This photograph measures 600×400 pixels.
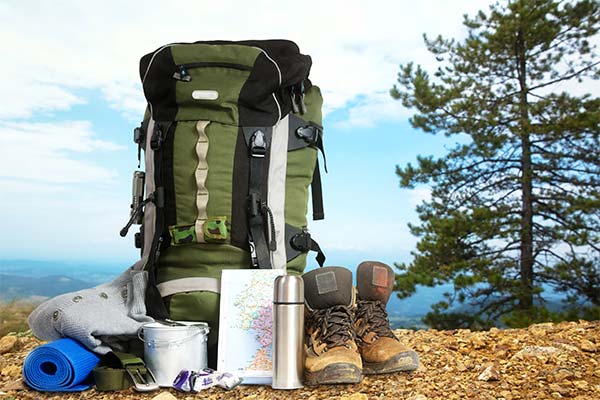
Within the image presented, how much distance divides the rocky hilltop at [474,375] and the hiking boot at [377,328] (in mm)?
74

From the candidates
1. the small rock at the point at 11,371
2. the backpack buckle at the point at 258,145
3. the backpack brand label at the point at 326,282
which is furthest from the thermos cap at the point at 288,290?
the small rock at the point at 11,371

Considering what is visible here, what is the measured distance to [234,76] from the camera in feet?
10.2

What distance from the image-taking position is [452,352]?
3383 millimetres

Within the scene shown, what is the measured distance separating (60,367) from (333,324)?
123 cm

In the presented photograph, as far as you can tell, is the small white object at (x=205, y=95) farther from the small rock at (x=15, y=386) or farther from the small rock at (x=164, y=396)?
the small rock at (x=15, y=386)

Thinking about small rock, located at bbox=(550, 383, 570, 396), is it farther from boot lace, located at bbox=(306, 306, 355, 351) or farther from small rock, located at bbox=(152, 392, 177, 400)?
small rock, located at bbox=(152, 392, 177, 400)

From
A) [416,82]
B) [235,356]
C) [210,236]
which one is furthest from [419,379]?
[416,82]

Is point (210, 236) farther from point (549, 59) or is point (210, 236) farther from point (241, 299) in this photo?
point (549, 59)

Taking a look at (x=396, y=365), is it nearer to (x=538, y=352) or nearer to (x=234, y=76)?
(x=538, y=352)

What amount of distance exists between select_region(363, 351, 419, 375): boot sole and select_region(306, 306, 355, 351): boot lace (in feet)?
0.55

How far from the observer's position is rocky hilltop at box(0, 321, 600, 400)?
2.62 m

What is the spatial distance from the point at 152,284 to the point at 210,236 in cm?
42

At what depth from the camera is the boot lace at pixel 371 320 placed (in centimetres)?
294

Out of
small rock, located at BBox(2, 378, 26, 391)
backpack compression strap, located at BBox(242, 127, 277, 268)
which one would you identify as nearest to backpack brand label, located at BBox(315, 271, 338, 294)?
backpack compression strap, located at BBox(242, 127, 277, 268)
